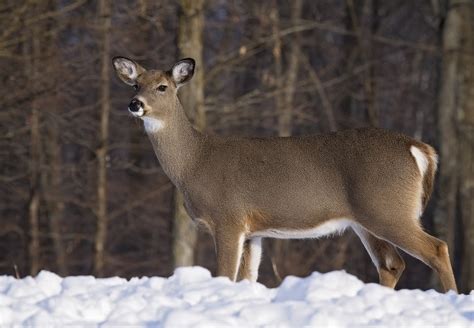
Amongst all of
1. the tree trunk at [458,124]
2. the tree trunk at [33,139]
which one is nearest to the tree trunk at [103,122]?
the tree trunk at [33,139]

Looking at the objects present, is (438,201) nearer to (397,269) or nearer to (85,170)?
(397,269)

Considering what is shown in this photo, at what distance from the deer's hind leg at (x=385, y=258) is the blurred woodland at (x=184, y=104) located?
1.17 metres

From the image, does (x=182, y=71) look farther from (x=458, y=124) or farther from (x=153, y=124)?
(x=458, y=124)

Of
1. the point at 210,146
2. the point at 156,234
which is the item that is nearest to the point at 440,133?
the point at 210,146

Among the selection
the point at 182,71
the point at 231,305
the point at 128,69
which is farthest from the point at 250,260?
the point at 231,305

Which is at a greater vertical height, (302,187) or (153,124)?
(153,124)

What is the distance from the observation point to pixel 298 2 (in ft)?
64.5

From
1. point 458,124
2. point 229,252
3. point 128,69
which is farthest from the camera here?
point 458,124

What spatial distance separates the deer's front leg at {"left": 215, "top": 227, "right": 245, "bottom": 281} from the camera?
24.8ft

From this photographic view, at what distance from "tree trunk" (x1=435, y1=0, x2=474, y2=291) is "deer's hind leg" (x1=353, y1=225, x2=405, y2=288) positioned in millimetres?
4721

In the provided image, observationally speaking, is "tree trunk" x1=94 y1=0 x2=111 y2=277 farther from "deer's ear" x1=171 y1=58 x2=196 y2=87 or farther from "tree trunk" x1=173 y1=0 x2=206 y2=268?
"deer's ear" x1=171 y1=58 x2=196 y2=87

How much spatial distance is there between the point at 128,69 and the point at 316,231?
2210mm

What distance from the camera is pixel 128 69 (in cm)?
855

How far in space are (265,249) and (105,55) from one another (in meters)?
7.49
